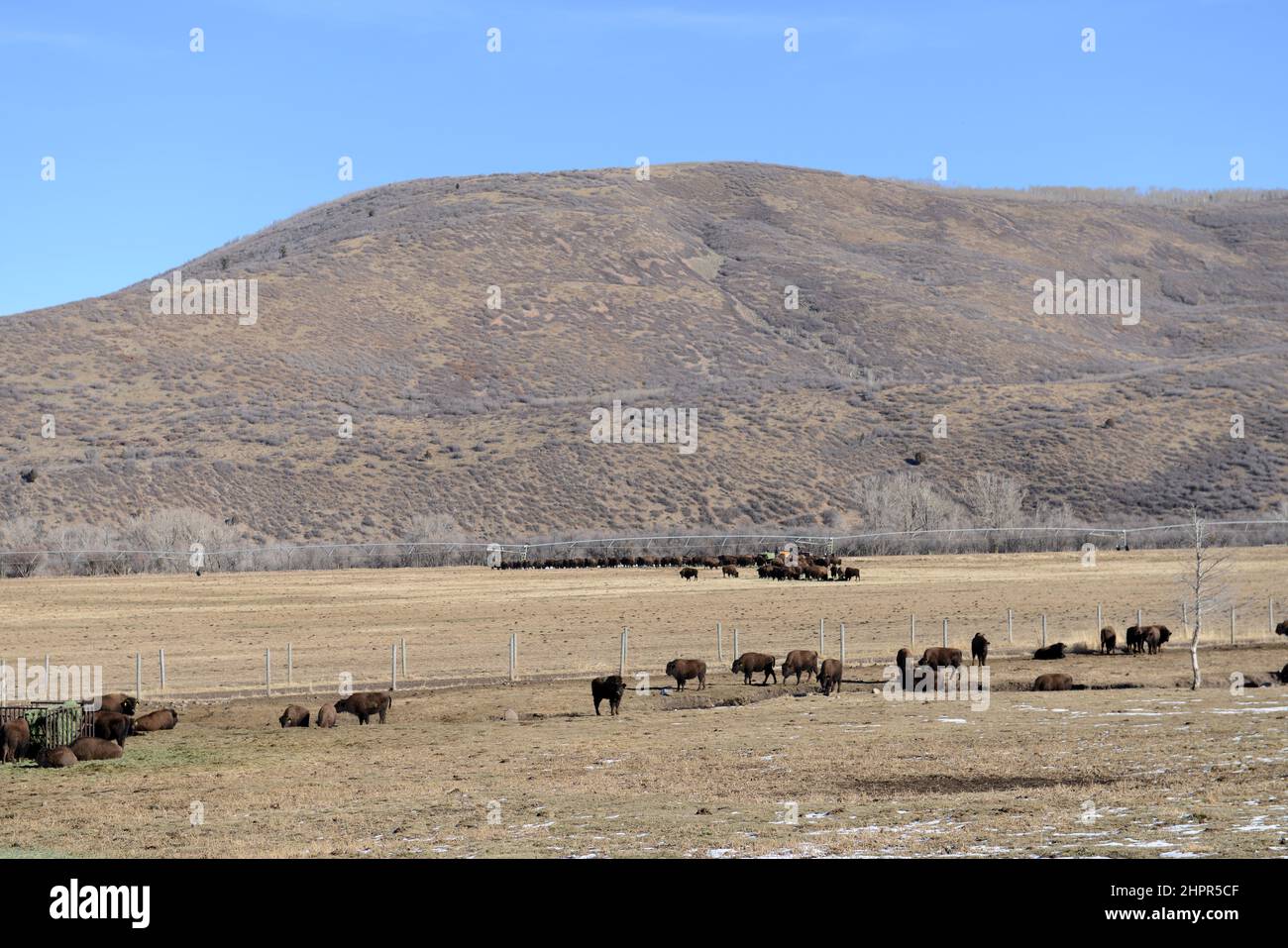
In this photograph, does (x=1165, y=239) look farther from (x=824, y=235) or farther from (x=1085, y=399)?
(x=1085, y=399)

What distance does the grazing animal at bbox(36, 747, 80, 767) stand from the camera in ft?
74.9

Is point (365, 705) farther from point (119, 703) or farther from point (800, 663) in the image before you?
point (800, 663)

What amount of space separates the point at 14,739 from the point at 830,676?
16236 millimetres

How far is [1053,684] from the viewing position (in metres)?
30.5

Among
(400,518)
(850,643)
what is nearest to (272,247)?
(400,518)

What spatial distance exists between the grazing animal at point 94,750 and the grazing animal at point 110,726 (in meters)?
0.65

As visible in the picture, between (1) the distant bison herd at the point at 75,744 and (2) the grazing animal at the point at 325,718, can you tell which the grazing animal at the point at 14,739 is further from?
(2) the grazing animal at the point at 325,718

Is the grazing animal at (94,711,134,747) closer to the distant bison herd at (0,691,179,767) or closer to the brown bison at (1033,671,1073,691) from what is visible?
the distant bison herd at (0,691,179,767)

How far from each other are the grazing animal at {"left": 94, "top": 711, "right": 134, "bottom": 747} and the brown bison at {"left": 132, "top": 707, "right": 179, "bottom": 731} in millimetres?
1677

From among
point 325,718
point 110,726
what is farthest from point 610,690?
point 110,726

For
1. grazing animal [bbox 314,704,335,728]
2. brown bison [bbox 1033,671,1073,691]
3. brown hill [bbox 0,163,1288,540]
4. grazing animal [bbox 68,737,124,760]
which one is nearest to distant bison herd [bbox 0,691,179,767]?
grazing animal [bbox 68,737,124,760]

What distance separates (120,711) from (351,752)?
5.97 m

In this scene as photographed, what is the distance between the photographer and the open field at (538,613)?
123 feet
